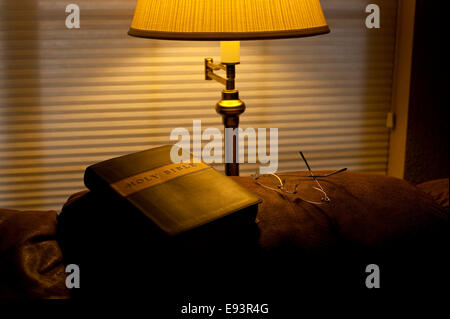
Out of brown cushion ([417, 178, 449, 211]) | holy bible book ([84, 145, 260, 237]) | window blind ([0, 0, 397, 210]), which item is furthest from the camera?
window blind ([0, 0, 397, 210])

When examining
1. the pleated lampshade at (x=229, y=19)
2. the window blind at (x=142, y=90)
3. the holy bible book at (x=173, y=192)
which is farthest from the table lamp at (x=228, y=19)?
the window blind at (x=142, y=90)

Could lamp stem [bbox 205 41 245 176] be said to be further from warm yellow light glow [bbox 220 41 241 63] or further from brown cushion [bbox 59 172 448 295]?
brown cushion [bbox 59 172 448 295]

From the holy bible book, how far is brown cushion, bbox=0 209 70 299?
5.0 inches

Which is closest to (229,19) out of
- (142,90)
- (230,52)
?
(230,52)

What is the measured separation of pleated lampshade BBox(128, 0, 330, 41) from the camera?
120 cm

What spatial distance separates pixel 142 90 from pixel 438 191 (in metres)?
1.38

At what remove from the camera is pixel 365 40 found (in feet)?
7.84

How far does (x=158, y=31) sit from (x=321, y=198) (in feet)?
1.59

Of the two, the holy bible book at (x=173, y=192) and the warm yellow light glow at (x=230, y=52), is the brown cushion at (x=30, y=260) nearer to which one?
the holy bible book at (x=173, y=192)

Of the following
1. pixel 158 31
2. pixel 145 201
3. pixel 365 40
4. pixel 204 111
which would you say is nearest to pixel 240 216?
pixel 145 201

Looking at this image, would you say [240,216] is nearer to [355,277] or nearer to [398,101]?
[355,277]

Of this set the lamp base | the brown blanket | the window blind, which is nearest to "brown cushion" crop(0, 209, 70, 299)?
the brown blanket

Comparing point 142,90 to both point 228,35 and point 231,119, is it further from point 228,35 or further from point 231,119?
point 228,35

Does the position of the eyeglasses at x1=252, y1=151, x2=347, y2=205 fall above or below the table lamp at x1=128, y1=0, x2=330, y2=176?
below
